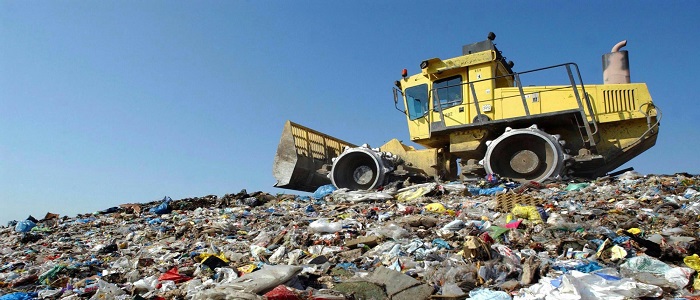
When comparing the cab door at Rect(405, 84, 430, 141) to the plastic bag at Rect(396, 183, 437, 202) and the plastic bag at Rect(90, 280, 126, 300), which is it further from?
the plastic bag at Rect(90, 280, 126, 300)

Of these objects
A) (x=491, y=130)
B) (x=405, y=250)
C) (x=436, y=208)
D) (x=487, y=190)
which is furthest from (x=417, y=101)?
(x=405, y=250)

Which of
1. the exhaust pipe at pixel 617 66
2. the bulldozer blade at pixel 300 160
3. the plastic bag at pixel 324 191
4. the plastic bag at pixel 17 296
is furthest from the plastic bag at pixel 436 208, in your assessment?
the plastic bag at pixel 17 296

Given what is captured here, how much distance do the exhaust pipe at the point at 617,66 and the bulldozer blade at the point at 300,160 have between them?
189 inches

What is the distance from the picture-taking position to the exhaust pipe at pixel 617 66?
25.5 feet

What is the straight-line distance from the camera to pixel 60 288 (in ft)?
12.5

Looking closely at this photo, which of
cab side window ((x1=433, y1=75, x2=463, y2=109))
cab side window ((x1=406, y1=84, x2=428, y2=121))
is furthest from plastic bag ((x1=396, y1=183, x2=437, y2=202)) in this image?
cab side window ((x1=406, y1=84, x2=428, y2=121))

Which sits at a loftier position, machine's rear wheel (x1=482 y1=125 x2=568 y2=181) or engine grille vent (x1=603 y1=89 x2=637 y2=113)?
engine grille vent (x1=603 y1=89 x2=637 y2=113)

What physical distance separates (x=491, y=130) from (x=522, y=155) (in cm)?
62

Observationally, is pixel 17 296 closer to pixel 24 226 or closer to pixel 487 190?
pixel 24 226

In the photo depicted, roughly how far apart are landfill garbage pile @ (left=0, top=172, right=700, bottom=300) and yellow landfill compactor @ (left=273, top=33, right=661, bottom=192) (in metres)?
0.65

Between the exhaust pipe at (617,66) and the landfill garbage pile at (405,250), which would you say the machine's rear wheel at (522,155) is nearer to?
the landfill garbage pile at (405,250)

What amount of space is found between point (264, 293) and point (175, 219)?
4.61 m

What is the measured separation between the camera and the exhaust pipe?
777 cm

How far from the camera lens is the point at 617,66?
25.6 ft
